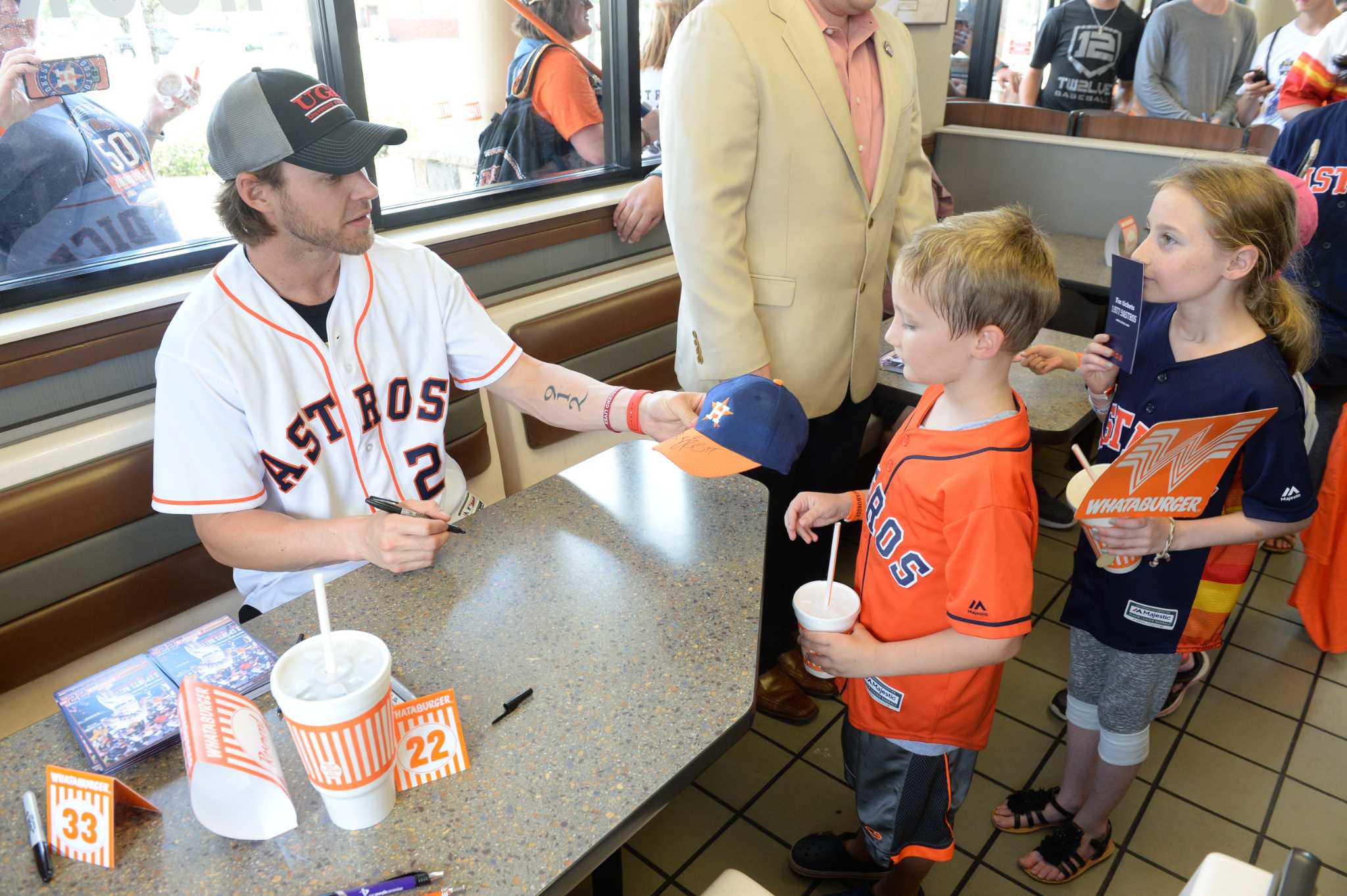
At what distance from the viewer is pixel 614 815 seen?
38.5 inches

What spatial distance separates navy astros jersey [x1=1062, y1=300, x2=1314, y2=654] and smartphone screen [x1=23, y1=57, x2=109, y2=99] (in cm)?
213

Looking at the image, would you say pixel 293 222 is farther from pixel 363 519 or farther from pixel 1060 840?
pixel 1060 840

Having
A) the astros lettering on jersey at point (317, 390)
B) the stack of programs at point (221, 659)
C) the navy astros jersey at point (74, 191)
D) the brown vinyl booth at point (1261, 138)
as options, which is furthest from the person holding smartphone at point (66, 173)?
the brown vinyl booth at point (1261, 138)

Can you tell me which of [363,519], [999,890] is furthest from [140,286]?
[999,890]

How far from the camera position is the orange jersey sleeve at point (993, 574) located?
1.21 metres

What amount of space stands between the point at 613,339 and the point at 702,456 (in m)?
1.18

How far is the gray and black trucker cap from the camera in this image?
1472 millimetres

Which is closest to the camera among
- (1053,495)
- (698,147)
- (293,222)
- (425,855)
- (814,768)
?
(425,855)

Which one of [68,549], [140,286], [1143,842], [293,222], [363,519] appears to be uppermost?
[293,222]

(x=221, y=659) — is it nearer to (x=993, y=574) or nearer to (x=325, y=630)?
(x=325, y=630)

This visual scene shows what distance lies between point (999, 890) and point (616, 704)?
1230 millimetres

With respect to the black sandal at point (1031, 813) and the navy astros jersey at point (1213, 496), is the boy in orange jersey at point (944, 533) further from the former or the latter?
the black sandal at point (1031, 813)

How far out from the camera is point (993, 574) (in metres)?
1.21

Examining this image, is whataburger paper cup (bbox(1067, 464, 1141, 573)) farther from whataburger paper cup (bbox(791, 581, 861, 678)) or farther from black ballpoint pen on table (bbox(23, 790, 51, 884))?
black ballpoint pen on table (bbox(23, 790, 51, 884))
